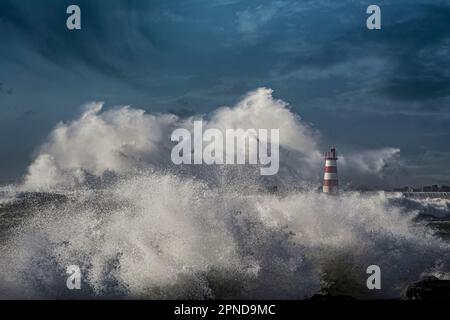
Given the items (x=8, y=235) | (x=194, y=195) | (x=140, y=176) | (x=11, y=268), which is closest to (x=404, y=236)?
(x=194, y=195)

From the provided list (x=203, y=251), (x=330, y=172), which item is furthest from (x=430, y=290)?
(x=330, y=172)

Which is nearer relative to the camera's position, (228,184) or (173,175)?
(173,175)

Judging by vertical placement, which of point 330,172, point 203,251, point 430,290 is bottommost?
point 430,290

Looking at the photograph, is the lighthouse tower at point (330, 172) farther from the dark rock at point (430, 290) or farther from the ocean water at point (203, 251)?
the dark rock at point (430, 290)

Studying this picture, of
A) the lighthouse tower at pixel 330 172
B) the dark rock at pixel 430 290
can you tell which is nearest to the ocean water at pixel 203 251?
the dark rock at pixel 430 290

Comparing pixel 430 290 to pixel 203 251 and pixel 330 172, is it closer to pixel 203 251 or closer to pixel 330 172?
pixel 203 251

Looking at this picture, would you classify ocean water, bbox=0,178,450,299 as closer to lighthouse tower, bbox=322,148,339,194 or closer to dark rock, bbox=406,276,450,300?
dark rock, bbox=406,276,450,300

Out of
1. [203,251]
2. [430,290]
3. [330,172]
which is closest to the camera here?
[430,290]

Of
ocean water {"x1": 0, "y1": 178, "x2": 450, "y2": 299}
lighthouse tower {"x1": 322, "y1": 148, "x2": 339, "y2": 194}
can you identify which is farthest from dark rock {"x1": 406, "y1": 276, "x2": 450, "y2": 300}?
lighthouse tower {"x1": 322, "y1": 148, "x2": 339, "y2": 194}

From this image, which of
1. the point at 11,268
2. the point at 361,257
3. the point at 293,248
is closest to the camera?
the point at 11,268

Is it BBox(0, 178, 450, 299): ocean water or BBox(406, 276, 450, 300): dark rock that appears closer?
BBox(406, 276, 450, 300): dark rock
